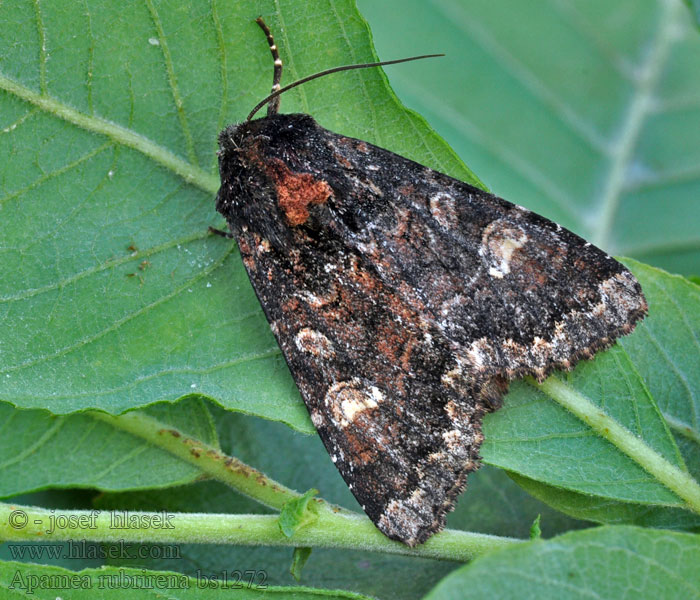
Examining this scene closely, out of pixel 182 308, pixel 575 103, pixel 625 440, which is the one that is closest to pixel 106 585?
Answer: pixel 182 308

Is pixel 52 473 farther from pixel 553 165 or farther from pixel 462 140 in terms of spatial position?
pixel 553 165

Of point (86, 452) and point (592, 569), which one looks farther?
point (86, 452)

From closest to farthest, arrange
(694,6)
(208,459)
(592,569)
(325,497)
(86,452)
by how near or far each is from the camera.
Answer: (592,569), (694,6), (208,459), (86,452), (325,497)

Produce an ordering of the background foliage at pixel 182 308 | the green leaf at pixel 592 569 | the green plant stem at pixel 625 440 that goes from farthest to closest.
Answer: the background foliage at pixel 182 308, the green plant stem at pixel 625 440, the green leaf at pixel 592 569

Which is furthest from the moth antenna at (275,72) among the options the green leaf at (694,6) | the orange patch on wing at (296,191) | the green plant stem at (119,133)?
the green leaf at (694,6)

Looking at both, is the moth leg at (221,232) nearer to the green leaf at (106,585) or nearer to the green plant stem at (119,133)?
the green plant stem at (119,133)

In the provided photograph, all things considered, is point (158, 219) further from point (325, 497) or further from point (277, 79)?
point (325, 497)
